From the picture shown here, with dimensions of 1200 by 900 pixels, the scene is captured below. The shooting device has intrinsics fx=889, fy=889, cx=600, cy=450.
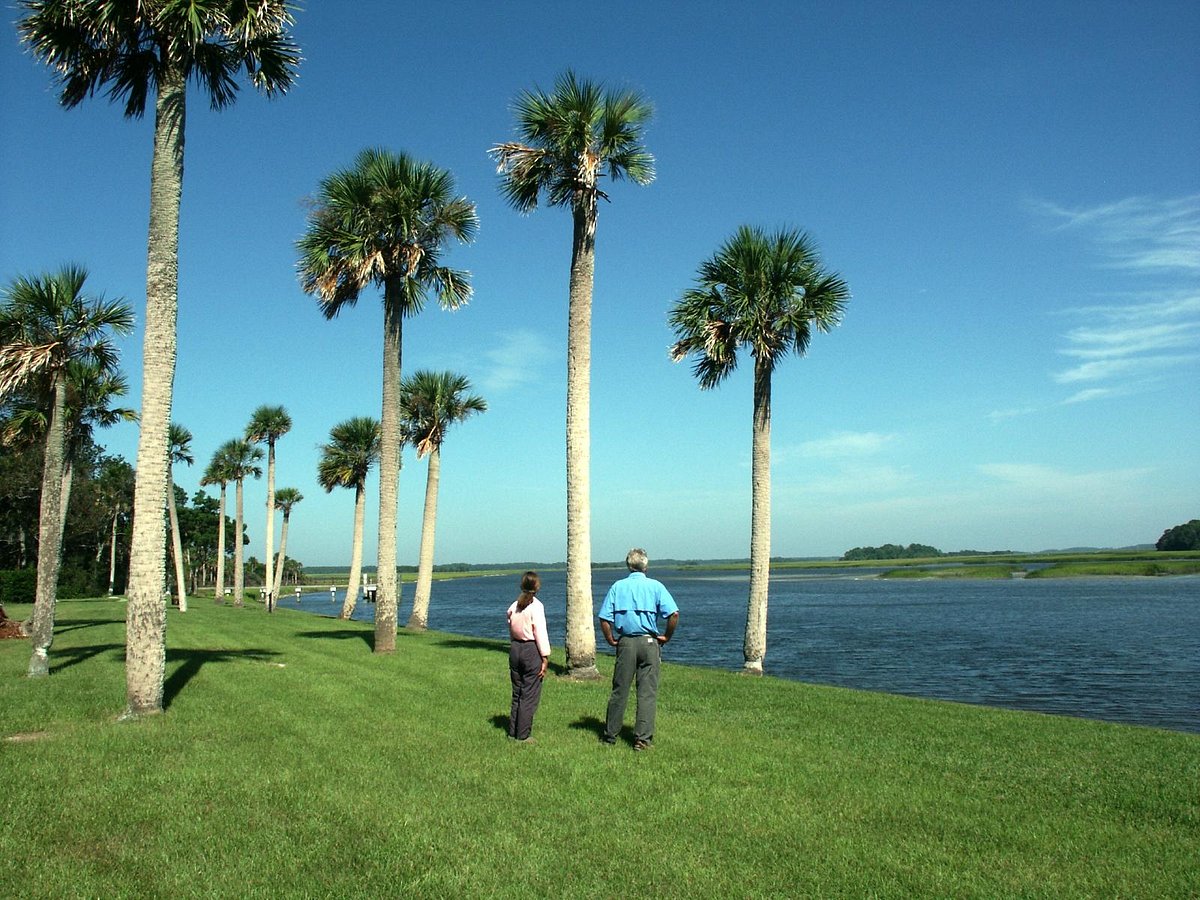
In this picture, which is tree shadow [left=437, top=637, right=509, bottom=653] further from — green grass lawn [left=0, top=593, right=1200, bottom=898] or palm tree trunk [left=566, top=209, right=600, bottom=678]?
green grass lawn [left=0, top=593, right=1200, bottom=898]

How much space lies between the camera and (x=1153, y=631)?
123 feet

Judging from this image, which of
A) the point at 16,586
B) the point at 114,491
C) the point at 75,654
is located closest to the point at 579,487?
the point at 75,654

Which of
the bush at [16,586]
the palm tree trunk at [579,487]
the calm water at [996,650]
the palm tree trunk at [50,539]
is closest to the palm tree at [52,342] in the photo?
the palm tree trunk at [50,539]

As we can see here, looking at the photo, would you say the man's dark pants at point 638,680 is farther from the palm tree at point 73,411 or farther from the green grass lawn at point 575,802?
the palm tree at point 73,411

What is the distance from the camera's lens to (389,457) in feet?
72.6

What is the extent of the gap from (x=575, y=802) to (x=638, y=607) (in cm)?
277

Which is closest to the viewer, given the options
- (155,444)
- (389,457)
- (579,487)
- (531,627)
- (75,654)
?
(531,627)

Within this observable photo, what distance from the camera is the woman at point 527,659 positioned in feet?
32.2

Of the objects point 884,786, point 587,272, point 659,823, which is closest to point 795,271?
point 587,272

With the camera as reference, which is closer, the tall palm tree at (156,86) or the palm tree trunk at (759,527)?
the tall palm tree at (156,86)

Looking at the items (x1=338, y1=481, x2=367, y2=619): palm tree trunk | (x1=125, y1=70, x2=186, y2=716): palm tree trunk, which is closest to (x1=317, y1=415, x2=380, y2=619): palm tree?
(x1=338, y1=481, x2=367, y2=619): palm tree trunk

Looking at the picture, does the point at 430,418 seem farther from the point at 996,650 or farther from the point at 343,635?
the point at 996,650

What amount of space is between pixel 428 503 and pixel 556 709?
2217 centimetres

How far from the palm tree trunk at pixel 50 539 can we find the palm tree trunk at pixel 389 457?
6.87 meters
